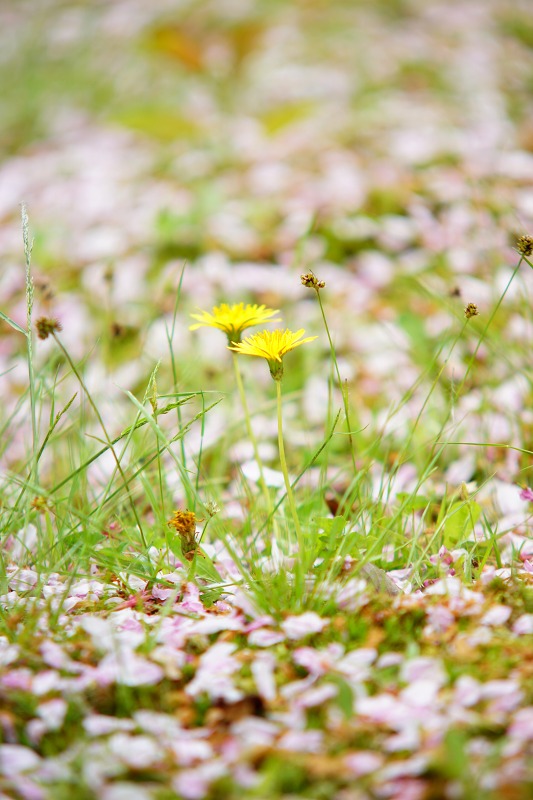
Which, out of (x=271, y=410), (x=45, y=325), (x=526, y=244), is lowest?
(x=271, y=410)

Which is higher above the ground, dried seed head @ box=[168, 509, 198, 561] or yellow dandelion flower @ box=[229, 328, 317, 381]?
yellow dandelion flower @ box=[229, 328, 317, 381]

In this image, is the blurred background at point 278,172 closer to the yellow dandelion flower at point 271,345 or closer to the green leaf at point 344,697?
the yellow dandelion flower at point 271,345

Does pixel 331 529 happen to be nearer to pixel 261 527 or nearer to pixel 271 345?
pixel 261 527

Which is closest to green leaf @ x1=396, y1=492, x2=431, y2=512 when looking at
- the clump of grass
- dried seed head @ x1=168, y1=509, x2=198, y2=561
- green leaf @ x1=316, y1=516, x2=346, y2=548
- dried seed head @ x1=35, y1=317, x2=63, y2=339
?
the clump of grass

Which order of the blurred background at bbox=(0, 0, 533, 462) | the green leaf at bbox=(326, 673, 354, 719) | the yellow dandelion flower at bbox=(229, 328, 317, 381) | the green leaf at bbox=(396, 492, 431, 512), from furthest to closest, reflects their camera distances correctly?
the blurred background at bbox=(0, 0, 533, 462) → the green leaf at bbox=(396, 492, 431, 512) → the yellow dandelion flower at bbox=(229, 328, 317, 381) → the green leaf at bbox=(326, 673, 354, 719)

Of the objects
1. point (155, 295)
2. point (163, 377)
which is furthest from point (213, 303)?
point (163, 377)

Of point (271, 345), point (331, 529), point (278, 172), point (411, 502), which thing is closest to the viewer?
point (271, 345)

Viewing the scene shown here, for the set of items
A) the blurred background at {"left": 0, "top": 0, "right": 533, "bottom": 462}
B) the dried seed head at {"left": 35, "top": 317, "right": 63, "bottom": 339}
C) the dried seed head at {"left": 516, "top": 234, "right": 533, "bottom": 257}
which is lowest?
the blurred background at {"left": 0, "top": 0, "right": 533, "bottom": 462}

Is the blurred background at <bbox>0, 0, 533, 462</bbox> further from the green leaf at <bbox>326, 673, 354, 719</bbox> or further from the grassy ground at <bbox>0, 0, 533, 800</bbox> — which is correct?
the green leaf at <bbox>326, 673, 354, 719</bbox>

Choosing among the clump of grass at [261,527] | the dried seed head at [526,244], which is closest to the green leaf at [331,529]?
the clump of grass at [261,527]

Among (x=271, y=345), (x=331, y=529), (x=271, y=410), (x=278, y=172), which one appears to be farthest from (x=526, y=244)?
(x=278, y=172)
